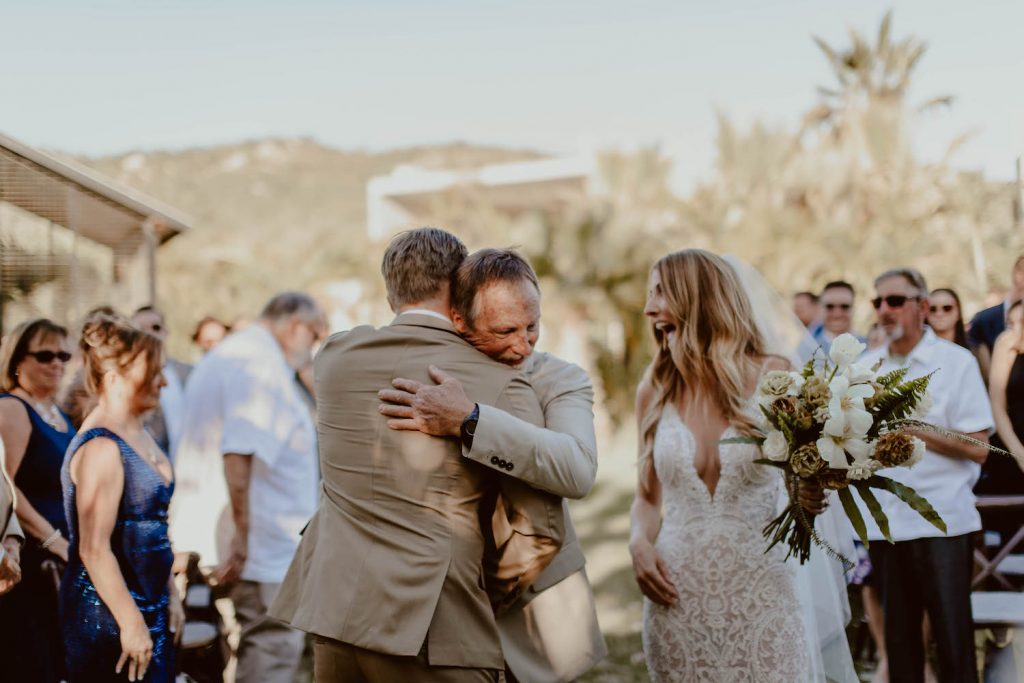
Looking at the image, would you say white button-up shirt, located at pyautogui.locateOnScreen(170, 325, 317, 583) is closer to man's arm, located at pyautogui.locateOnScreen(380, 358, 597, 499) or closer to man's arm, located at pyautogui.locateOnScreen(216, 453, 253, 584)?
man's arm, located at pyautogui.locateOnScreen(216, 453, 253, 584)

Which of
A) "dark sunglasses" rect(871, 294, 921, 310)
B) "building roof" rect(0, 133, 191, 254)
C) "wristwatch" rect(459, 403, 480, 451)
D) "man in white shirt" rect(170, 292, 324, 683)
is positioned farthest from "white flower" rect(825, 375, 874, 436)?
"building roof" rect(0, 133, 191, 254)

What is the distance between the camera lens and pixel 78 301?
8.52m

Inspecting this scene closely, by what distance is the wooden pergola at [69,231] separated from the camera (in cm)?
754

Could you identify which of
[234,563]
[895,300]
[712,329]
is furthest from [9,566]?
[895,300]

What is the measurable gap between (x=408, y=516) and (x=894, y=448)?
5.23ft

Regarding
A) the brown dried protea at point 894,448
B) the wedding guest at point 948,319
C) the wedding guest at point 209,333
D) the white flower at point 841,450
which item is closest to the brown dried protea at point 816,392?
the white flower at point 841,450

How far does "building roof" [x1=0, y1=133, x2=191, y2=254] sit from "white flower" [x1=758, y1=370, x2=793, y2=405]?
4940 millimetres

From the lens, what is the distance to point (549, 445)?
2.69 meters

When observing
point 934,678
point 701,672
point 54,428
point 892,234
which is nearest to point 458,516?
point 701,672

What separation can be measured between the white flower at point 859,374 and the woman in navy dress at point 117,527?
251cm

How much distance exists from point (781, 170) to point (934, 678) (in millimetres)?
19454

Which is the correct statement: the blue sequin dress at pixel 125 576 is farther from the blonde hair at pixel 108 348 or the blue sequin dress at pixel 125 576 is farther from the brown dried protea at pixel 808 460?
the brown dried protea at pixel 808 460

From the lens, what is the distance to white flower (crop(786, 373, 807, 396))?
3352 millimetres

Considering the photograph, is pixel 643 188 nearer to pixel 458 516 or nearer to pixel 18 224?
pixel 18 224
